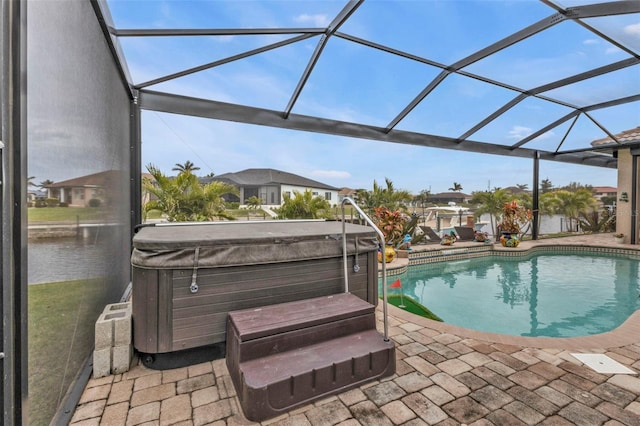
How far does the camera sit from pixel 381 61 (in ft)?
17.4

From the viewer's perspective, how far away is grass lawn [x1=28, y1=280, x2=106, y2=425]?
1484 mm

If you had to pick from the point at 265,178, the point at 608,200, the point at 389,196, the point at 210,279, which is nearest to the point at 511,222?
the point at 389,196

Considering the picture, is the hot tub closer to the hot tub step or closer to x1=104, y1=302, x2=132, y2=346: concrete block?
x1=104, y1=302, x2=132, y2=346: concrete block

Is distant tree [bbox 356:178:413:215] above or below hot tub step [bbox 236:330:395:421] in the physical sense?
above

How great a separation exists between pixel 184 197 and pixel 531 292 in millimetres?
8665

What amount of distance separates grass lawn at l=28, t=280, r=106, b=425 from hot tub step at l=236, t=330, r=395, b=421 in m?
1.06

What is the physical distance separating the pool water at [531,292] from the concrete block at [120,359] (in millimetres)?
4286

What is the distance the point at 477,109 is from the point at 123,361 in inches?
319

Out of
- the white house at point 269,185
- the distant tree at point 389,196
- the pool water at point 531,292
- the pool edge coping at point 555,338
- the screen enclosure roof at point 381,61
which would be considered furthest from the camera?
the white house at point 269,185

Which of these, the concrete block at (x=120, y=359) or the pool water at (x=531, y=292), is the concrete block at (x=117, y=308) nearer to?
the concrete block at (x=120, y=359)

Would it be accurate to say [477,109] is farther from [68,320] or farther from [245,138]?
[245,138]

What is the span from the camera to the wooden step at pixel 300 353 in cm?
191

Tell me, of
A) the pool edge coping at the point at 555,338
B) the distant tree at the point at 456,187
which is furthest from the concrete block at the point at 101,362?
the distant tree at the point at 456,187

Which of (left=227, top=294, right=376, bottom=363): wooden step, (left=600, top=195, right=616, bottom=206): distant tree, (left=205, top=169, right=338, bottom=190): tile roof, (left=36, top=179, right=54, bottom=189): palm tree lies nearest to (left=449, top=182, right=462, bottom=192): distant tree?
(left=205, top=169, right=338, bottom=190): tile roof
